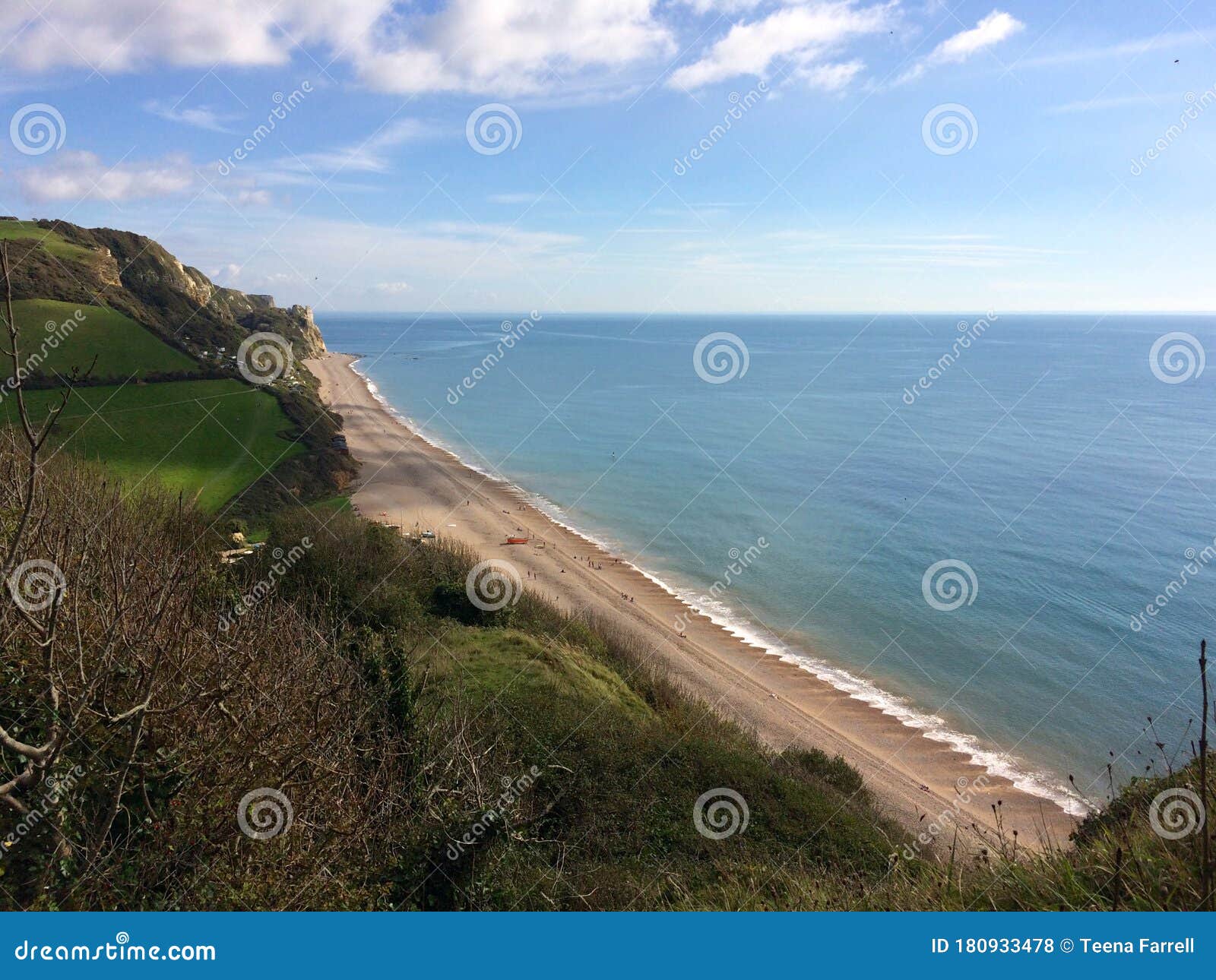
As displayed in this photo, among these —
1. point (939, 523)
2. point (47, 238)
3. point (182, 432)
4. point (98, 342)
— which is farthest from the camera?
point (47, 238)

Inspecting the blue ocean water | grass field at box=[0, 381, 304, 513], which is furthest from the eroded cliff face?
the blue ocean water

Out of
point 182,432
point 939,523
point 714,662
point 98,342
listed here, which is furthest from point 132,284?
point 939,523

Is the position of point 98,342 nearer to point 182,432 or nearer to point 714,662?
point 182,432

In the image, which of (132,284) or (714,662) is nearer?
(714,662)

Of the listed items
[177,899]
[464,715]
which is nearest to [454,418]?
[464,715]

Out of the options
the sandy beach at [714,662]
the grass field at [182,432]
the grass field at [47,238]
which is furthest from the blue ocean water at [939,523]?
the grass field at [47,238]

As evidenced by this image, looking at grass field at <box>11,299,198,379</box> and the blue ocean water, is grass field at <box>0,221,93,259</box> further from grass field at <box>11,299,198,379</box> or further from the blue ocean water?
the blue ocean water

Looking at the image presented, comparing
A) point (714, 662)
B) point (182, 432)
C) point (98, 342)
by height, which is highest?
point (714, 662)

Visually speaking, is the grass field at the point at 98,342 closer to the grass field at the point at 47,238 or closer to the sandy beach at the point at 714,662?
the grass field at the point at 47,238
